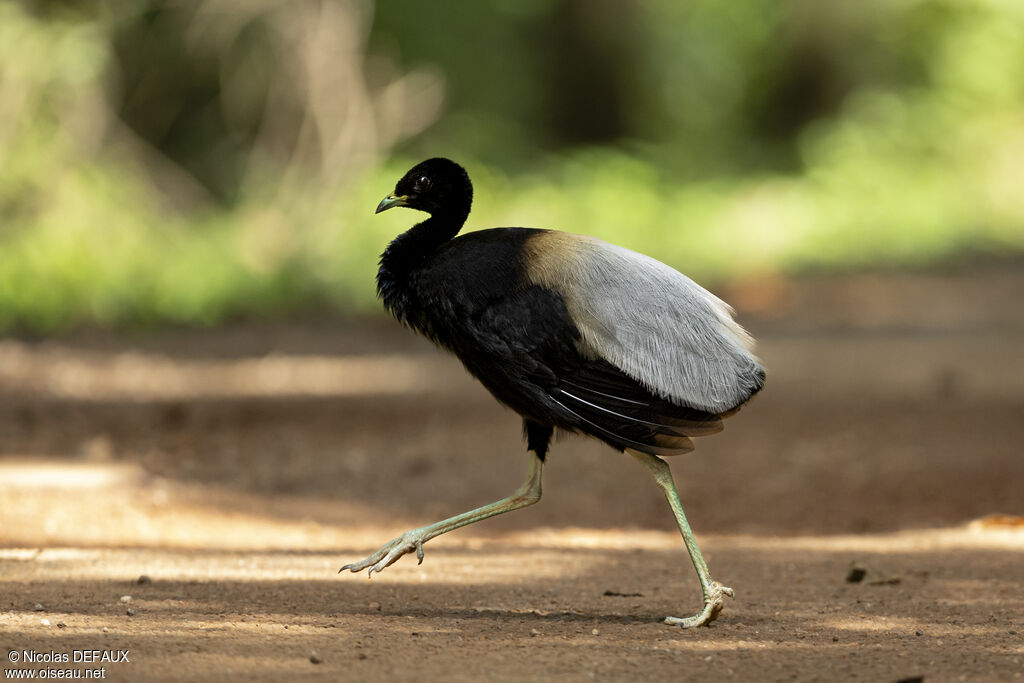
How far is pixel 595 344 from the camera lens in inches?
190

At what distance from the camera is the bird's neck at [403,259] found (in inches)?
206

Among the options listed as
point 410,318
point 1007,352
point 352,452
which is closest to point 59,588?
point 410,318

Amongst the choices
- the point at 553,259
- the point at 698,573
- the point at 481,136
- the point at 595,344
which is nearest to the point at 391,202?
the point at 553,259

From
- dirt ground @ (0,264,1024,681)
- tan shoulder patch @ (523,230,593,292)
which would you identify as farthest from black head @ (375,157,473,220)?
dirt ground @ (0,264,1024,681)

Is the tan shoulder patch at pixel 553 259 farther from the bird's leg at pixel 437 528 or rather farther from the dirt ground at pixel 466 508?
the dirt ground at pixel 466 508

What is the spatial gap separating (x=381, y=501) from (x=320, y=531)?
933 mm

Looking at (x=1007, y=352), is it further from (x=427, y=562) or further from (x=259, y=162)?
(x=259, y=162)

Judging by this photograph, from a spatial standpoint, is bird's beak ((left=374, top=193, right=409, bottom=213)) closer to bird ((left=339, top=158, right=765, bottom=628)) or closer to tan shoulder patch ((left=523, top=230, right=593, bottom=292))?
bird ((left=339, top=158, right=765, bottom=628))

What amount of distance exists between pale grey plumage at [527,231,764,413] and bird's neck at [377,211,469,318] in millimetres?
542

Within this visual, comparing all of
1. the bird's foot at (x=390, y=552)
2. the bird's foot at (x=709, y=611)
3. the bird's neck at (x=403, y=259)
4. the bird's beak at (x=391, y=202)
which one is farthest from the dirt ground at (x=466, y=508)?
the bird's beak at (x=391, y=202)

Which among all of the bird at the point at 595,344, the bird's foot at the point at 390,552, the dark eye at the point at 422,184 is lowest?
the bird's foot at the point at 390,552

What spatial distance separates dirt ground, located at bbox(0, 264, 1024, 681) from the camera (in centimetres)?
416

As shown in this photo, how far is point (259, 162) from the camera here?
59.9 ft

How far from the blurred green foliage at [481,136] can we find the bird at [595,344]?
9131 mm
